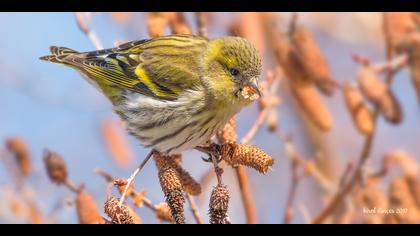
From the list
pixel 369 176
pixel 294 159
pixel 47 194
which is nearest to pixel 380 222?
pixel 369 176

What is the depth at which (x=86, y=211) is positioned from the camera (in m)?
3.18

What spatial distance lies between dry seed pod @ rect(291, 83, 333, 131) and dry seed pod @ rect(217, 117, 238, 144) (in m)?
0.79

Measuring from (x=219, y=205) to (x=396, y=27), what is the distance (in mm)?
2026

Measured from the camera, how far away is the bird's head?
133 inches

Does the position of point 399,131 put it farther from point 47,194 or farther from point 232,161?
point 232,161

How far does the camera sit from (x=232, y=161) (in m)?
2.91

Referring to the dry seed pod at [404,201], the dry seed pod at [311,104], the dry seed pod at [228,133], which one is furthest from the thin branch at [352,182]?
the dry seed pod at [228,133]

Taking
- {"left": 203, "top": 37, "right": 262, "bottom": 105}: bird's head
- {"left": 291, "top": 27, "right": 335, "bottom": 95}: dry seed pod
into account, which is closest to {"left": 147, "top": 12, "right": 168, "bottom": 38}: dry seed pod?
{"left": 203, "top": 37, "right": 262, "bottom": 105}: bird's head

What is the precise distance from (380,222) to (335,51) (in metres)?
3.35

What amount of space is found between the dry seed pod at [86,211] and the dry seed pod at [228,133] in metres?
0.66

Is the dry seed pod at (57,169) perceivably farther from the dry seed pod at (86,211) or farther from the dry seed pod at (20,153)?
the dry seed pod at (20,153)

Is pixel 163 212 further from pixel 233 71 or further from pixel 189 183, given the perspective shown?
pixel 233 71

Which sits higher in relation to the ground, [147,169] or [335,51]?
[335,51]

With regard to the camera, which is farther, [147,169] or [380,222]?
[147,169]
